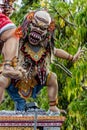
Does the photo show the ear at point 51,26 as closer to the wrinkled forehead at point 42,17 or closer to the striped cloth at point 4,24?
the wrinkled forehead at point 42,17

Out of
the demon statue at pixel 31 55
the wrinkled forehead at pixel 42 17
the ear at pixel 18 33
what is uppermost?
the wrinkled forehead at pixel 42 17

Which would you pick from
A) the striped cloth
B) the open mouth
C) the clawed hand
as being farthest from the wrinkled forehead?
the clawed hand

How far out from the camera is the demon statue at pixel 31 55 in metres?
6.62

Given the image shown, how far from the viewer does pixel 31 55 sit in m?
6.68

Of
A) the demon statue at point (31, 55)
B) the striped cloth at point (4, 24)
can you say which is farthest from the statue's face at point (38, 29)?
the striped cloth at point (4, 24)

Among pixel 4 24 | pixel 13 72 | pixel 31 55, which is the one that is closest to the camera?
pixel 13 72

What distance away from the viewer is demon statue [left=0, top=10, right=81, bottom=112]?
662 centimetres

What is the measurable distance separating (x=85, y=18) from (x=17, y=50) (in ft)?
8.46

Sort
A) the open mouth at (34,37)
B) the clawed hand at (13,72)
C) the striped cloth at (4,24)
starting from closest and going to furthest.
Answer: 1. the clawed hand at (13,72)
2. the striped cloth at (4,24)
3. the open mouth at (34,37)

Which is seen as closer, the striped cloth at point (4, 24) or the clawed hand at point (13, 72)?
the clawed hand at point (13, 72)

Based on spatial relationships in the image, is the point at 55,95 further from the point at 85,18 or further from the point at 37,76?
the point at 85,18

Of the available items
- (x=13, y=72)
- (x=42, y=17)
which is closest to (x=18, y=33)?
(x=42, y=17)

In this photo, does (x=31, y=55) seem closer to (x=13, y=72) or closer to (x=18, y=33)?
(x=18, y=33)

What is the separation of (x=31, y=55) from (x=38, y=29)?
249mm
